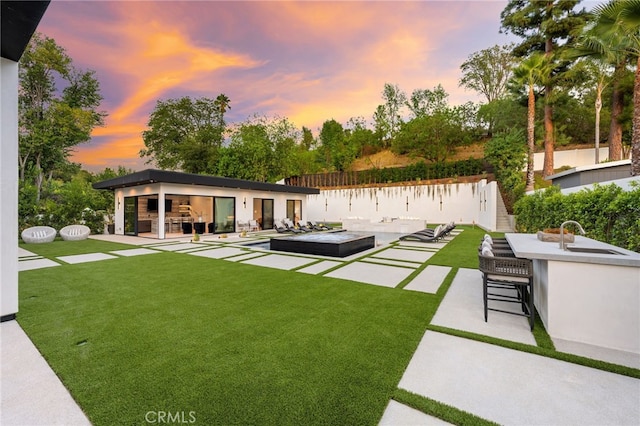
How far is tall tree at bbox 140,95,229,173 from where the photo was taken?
97.4 feet

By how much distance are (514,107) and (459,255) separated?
2375 cm

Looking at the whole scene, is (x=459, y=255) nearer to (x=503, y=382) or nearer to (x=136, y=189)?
(x=503, y=382)

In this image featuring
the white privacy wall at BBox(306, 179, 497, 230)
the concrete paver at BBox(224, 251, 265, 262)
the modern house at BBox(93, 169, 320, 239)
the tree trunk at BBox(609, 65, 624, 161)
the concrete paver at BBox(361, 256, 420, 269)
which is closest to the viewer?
the concrete paver at BBox(361, 256, 420, 269)

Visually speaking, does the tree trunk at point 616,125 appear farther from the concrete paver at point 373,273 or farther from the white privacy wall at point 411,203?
the concrete paver at point 373,273

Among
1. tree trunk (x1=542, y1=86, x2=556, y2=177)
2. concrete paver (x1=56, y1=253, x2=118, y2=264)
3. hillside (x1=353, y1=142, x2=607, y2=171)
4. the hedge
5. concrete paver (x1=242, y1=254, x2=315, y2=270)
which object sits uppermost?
hillside (x1=353, y1=142, x2=607, y2=171)

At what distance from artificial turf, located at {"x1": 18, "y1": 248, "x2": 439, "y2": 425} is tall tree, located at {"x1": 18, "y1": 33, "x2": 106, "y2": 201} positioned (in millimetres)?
20321

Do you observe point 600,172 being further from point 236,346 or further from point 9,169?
point 9,169

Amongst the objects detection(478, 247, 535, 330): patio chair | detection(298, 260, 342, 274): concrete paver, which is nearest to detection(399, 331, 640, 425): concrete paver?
detection(478, 247, 535, 330): patio chair

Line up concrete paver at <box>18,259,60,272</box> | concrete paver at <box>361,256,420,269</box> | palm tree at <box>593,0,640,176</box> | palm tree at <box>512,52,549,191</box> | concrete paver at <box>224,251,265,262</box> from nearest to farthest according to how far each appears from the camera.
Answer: palm tree at <box>593,0,640,176</box> → concrete paver at <box>18,259,60,272</box> → concrete paver at <box>361,256,420,269</box> → concrete paver at <box>224,251,265,262</box> → palm tree at <box>512,52,549,191</box>

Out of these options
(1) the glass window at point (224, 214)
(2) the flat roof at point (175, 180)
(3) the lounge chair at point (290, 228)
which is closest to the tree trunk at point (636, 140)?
(3) the lounge chair at point (290, 228)

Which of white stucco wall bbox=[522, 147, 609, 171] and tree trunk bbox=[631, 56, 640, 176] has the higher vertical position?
white stucco wall bbox=[522, 147, 609, 171]

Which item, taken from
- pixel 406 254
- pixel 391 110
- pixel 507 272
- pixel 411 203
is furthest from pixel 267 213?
pixel 391 110

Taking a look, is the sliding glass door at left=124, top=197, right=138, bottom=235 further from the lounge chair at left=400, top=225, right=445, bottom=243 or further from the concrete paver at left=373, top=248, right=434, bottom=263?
the lounge chair at left=400, top=225, right=445, bottom=243
